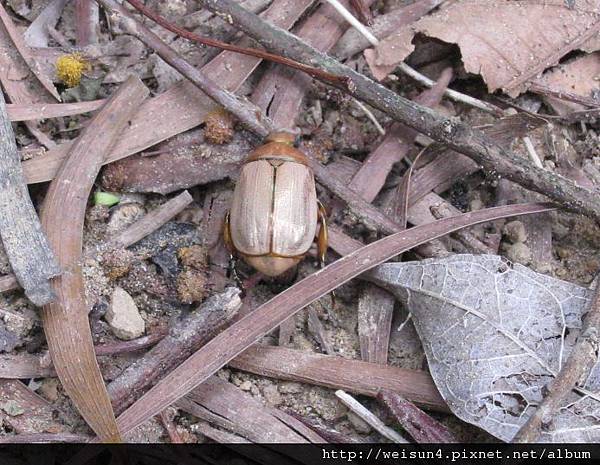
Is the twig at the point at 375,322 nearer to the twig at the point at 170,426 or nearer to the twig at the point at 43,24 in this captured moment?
the twig at the point at 170,426

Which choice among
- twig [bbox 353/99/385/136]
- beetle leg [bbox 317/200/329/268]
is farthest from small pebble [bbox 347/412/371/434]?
twig [bbox 353/99/385/136]

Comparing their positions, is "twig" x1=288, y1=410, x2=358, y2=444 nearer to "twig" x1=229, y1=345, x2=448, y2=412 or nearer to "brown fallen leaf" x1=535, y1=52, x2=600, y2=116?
"twig" x1=229, y1=345, x2=448, y2=412

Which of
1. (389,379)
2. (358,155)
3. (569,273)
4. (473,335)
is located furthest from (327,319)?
(569,273)

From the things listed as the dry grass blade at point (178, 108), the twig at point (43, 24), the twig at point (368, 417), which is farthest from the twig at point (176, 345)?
the twig at point (43, 24)

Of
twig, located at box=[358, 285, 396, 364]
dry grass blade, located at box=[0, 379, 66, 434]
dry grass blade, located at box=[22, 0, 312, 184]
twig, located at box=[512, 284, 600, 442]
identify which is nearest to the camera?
twig, located at box=[512, 284, 600, 442]

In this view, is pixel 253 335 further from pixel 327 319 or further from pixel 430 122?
pixel 430 122

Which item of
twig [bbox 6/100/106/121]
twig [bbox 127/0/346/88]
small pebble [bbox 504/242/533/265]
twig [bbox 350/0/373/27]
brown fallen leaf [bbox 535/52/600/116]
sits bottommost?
small pebble [bbox 504/242/533/265]

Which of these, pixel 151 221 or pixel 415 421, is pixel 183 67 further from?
pixel 415 421
